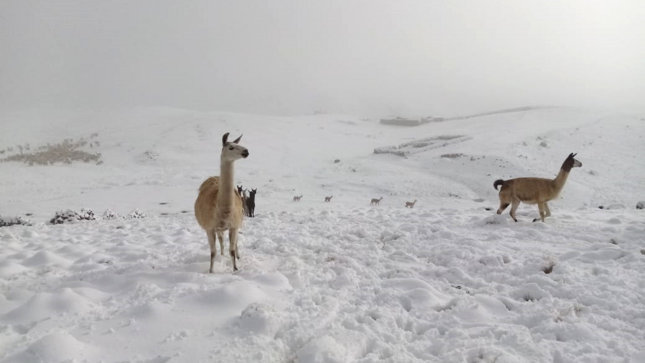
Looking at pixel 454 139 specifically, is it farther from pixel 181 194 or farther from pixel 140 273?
pixel 140 273

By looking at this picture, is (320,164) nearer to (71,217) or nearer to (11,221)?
(71,217)

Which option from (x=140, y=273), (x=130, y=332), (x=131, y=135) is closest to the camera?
(x=130, y=332)

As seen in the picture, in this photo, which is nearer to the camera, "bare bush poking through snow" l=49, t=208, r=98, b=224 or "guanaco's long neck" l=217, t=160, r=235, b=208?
"guanaco's long neck" l=217, t=160, r=235, b=208

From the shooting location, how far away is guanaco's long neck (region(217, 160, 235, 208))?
5703 millimetres

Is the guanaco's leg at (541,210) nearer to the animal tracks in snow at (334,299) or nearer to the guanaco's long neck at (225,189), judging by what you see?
the animal tracks in snow at (334,299)

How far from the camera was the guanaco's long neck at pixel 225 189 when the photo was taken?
570cm

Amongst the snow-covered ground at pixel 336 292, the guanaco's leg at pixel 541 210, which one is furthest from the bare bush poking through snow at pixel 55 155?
the guanaco's leg at pixel 541 210

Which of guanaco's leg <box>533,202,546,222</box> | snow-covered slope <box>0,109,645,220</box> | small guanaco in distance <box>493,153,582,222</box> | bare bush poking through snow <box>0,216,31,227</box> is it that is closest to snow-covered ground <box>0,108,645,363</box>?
guanaco's leg <box>533,202,546,222</box>

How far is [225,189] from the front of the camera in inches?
227

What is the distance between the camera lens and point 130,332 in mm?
3988

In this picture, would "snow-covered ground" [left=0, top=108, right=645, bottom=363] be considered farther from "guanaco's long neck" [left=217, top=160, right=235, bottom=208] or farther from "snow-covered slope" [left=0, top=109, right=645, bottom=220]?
"snow-covered slope" [left=0, top=109, right=645, bottom=220]

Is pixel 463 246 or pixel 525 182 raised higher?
pixel 525 182

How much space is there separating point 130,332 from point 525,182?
948 cm

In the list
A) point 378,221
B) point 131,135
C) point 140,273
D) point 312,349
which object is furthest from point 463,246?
point 131,135
